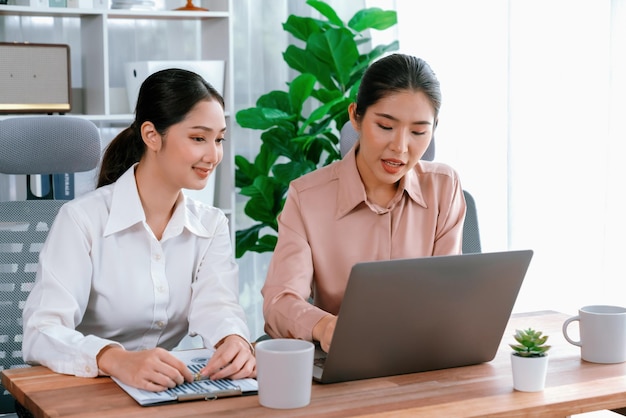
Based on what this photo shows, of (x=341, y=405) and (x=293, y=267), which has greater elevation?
(x=293, y=267)

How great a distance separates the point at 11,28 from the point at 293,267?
85.6 inches

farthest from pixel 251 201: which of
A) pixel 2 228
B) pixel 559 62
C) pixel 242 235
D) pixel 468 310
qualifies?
pixel 468 310

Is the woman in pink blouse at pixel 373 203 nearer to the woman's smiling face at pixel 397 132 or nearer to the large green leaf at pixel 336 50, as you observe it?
the woman's smiling face at pixel 397 132

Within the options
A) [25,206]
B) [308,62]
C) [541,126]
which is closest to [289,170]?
[308,62]

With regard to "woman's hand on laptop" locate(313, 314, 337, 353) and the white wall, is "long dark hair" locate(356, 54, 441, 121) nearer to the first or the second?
"woman's hand on laptop" locate(313, 314, 337, 353)

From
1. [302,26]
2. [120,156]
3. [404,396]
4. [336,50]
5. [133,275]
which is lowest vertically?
[404,396]

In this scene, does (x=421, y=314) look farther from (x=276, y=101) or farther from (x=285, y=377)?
(x=276, y=101)

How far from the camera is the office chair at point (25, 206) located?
2.15 m

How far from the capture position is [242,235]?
3.88 meters

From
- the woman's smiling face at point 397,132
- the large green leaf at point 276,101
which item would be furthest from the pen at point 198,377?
the large green leaf at point 276,101

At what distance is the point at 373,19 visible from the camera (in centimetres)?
375

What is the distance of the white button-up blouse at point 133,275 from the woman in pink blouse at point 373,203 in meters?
0.12

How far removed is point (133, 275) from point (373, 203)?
1.77 ft

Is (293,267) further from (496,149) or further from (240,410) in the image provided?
(496,149)
